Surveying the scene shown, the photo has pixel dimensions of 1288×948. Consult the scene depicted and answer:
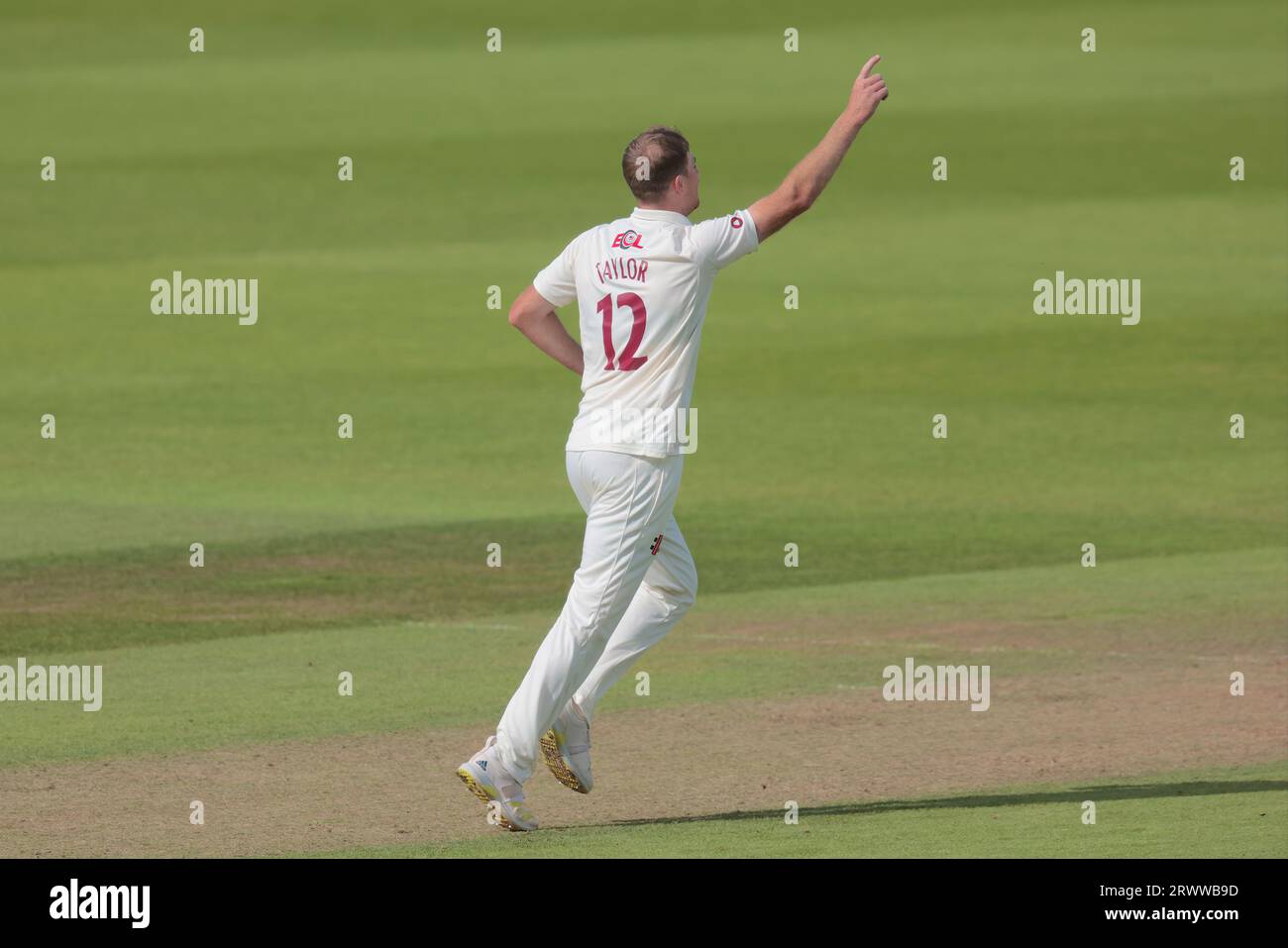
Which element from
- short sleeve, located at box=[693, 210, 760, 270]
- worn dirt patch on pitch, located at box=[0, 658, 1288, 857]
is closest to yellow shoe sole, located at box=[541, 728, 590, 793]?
worn dirt patch on pitch, located at box=[0, 658, 1288, 857]

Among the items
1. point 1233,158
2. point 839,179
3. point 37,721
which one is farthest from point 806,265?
point 37,721

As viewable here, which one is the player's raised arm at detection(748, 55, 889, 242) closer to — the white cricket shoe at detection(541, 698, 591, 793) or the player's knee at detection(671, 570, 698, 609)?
the player's knee at detection(671, 570, 698, 609)

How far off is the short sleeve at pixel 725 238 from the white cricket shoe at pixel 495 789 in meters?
2.05

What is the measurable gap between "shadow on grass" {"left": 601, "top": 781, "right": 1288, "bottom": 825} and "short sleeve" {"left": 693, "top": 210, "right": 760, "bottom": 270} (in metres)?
2.22

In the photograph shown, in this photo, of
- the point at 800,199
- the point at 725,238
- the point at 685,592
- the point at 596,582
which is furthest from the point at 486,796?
the point at 800,199

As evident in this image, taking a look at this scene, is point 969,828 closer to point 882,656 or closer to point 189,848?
point 189,848

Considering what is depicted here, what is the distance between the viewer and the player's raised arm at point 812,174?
9070 millimetres

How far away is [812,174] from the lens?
357 inches

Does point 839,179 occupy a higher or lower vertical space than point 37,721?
higher

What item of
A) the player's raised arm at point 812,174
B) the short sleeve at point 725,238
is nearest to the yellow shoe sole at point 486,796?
the short sleeve at point 725,238

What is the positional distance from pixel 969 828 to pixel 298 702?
4.31 meters

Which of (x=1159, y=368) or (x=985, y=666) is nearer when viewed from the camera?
(x=985, y=666)

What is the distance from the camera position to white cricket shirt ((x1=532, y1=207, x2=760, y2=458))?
9.32 meters

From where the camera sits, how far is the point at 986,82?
1687 inches
